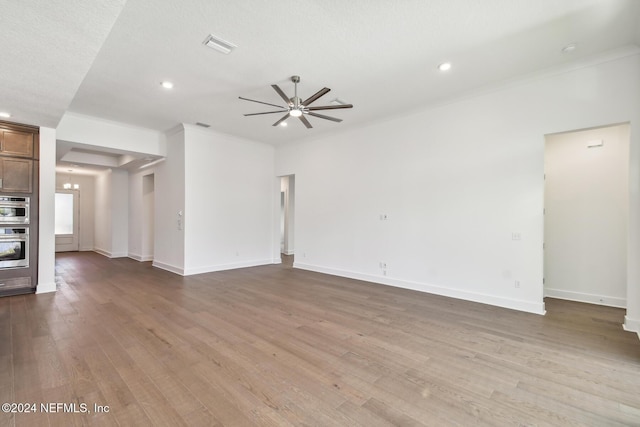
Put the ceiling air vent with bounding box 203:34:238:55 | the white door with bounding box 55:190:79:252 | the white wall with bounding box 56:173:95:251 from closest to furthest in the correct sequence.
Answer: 1. the ceiling air vent with bounding box 203:34:238:55
2. the white door with bounding box 55:190:79:252
3. the white wall with bounding box 56:173:95:251

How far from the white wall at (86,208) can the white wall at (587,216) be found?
1374 centimetres

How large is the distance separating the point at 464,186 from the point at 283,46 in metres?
3.47

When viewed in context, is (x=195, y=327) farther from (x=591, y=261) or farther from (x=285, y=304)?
(x=591, y=261)

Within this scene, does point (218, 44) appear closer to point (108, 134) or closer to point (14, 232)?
point (108, 134)

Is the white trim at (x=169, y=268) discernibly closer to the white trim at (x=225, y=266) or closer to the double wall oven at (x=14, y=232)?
the white trim at (x=225, y=266)

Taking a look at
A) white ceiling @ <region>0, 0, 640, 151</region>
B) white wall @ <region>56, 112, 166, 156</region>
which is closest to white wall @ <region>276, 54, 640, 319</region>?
white ceiling @ <region>0, 0, 640, 151</region>

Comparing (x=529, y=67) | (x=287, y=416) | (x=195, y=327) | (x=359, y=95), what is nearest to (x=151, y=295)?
(x=195, y=327)

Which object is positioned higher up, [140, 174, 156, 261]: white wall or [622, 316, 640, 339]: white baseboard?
[140, 174, 156, 261]: white wall

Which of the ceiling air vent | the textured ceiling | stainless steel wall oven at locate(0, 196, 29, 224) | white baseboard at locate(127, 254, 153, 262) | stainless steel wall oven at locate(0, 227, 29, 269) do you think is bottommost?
white baseboard at locate(127, 254, 153, 262)

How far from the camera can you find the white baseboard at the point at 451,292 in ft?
13.1

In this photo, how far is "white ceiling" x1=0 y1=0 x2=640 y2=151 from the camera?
2.58m

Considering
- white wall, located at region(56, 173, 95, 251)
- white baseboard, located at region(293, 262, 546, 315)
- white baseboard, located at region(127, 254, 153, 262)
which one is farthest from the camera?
white wall, located at region(56, 173, 95, 251)

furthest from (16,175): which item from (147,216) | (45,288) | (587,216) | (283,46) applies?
(587,216)

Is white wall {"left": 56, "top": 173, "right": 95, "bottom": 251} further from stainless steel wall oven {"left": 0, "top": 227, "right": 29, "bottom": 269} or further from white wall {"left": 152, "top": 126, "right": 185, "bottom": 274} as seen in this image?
stainless steel wall oven {"left": 0, "top": 227, "right": 29, "bottom": 269}
